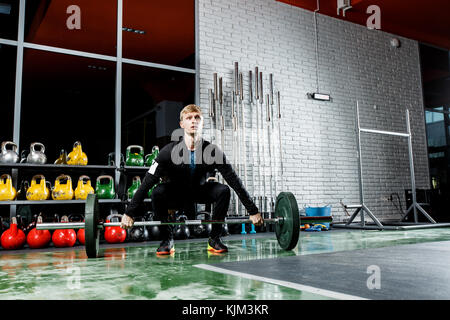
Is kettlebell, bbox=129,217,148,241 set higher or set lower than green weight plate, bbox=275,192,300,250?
lower

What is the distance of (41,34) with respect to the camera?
527cm

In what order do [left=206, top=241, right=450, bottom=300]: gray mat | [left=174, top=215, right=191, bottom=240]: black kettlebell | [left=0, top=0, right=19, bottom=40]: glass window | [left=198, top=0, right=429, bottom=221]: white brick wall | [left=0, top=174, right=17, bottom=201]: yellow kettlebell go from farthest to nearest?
[left=198, top=0, right=429, bottom=221]: white brick wall, [left=0, top=0, right=19, bottom=40]: glass window, [left=174, top=215, right=191, bottom=240]: black kettlebell, [left=0, top=174, right=17, bottom=201]: yellow kettlebell, [left=206, top=241, right=450, bottom=300]: gray mat

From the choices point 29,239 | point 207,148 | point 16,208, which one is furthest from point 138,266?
point 16,208

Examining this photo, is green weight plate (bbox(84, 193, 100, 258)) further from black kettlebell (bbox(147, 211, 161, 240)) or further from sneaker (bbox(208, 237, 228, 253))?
black kettlebell (bbox(147, 211, 161, 240))

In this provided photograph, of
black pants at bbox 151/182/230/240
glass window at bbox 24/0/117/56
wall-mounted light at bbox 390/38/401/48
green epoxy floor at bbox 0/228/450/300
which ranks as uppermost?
wall-mounted light at bbox 390/38/401/48

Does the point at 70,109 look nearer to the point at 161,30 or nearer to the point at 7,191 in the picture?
the point at 161,30

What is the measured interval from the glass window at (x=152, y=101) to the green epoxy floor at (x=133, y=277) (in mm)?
2874

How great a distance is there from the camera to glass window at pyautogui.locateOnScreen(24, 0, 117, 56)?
4895 mm

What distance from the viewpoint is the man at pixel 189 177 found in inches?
99.8

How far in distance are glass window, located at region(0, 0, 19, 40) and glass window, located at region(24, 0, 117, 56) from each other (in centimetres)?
15

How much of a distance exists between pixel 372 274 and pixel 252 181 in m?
3.43

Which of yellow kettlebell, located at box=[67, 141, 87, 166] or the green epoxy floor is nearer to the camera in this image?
the green epoxy floor

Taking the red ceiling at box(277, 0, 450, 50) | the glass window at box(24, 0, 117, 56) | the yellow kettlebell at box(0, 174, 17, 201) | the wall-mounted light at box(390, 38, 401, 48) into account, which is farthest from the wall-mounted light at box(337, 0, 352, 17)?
the yellow kettlebell at box(0, 174, 17, 201)

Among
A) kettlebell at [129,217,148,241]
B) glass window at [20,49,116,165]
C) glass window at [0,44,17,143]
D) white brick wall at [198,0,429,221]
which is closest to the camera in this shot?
kettlebell at [129,217,148,241]
